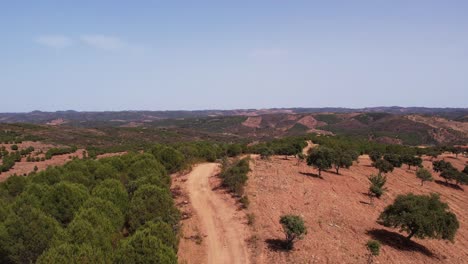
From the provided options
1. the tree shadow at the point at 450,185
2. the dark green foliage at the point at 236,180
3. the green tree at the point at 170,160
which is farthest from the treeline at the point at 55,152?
the tree shadow at the point at 450,185

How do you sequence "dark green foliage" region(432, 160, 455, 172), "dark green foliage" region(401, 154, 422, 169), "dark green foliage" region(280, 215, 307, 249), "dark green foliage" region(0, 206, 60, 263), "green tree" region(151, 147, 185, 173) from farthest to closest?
"dark green foliage" region(401, 154, 422, 169)
"dark green foliage" region(432, 160, 455, 172)
"green tree" region(151, 147, 185, 173)
"dark green foliage" region(280, 215, 307, 249)
"dark green foliage" region(0, 206, 60, 263)

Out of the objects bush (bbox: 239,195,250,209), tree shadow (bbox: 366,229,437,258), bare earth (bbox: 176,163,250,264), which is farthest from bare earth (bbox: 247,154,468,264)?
bare earth (bbox: 176,163,250,264)

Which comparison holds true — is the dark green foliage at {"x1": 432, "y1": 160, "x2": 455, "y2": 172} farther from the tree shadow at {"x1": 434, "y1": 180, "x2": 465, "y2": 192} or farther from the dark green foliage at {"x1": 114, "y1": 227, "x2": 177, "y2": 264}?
the dark green foliage at {"x1": 114, "y1": 227, "x2": 177, "y2": 264}

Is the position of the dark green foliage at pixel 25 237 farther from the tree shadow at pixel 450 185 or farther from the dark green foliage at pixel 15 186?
the tree shadow at pixel 450 185

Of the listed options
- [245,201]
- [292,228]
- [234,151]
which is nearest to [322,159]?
[245,201]

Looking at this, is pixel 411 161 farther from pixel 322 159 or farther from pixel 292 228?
pixel 292 228

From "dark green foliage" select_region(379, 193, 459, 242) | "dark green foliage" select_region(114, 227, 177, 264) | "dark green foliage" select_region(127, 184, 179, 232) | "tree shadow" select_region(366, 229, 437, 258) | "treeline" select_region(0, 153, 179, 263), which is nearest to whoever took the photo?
"dark green foliage" select_region(114, 227, 177, 264)

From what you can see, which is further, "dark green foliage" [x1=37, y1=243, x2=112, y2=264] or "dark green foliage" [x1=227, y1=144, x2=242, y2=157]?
"dark green foliage" [x1=227, y1=144, x2=242, y2=157]

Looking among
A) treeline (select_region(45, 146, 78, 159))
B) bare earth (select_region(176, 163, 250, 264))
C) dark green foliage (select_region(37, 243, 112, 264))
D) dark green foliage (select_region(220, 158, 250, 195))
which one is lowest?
bare earth (select_region(176, 163, 250, 264))

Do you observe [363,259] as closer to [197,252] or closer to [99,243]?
[197,252]
